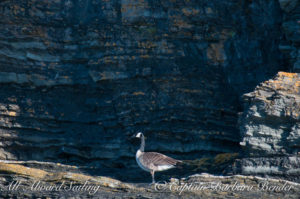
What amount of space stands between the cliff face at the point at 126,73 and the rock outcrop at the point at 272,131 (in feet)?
10.9

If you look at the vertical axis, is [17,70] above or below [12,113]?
above

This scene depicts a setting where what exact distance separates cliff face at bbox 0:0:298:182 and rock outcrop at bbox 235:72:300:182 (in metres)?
3.33

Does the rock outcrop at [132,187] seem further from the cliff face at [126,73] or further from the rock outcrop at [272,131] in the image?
the cliff face at [126,73]

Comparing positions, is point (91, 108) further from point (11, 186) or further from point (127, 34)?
point (11, 186)

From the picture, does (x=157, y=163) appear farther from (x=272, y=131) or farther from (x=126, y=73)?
(x=126, y=73)

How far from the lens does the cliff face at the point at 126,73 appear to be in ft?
52.4

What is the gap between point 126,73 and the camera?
16.4 meters

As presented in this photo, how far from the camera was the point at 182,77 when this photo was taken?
16203 millimetres

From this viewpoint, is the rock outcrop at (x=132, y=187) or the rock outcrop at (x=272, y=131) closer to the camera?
the rock outcrop at (x=132, y=187)

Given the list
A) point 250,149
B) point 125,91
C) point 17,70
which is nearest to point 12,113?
point 17,70

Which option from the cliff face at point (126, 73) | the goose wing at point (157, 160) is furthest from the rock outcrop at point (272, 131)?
the cliff face at point (126, 73)

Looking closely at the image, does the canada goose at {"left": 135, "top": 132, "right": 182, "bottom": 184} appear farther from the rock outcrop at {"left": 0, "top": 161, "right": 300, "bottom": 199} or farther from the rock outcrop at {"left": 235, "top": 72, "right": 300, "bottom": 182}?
the rock outcrop at {"left": 235, "top": 72, "right": 300, "bottom": 182}

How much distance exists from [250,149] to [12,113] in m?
Result: 8.41

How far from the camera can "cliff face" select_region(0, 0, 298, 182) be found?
16.0m
